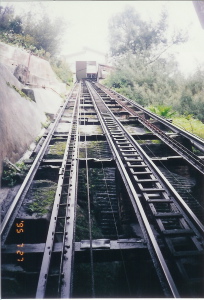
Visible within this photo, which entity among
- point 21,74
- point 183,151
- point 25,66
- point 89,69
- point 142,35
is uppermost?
point 142,35

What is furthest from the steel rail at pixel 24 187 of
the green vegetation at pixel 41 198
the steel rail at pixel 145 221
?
the steel rail at pixel 145 221

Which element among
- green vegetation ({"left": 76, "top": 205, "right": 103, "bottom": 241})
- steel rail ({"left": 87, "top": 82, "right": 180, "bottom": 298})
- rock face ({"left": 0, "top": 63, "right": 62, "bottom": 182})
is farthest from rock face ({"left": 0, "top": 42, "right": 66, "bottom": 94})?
green vegetation ({"left": 76, "top": 205, "right": 103, "bottom": 241})

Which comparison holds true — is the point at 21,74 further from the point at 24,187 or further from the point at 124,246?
the point at 124,246

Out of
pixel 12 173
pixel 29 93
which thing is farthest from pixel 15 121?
pixel 29 93

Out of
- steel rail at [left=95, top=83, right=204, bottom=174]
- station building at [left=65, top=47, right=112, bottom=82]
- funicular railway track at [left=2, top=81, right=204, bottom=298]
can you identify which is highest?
station building at [left=65, top=47, right=112, bottom=82]

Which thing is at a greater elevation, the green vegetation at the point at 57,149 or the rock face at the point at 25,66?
the rock face at the point at 25,66

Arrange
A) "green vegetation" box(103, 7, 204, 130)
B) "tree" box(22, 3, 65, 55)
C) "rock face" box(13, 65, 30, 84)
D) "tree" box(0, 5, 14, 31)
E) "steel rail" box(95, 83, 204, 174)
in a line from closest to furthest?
"steel rail" box(95, 83, 204, 174)
"rock face" box(13, 65, 30, 84)
"green vegetation" box(103, 7, 204, 130)
"tree" box(0, 5, 14, 31)
"tree" box(22, 3, 65, 55)

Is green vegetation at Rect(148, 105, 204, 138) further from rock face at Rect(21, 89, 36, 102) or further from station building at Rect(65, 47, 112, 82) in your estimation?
station building at Rect(65, 47, 112, 82)

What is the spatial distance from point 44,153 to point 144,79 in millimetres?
12053

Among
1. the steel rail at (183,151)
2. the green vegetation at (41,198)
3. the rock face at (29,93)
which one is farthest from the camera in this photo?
the rock face at (29,93)

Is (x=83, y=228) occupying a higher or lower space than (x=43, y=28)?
lower

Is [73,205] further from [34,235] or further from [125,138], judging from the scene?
[125,138]

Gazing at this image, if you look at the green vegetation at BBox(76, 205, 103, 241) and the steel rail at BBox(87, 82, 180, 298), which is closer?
the steel rail at BBox(87, 82, 180, 298)

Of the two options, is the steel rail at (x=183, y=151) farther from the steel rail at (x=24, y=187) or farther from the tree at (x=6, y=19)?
the tree at (x=6, y=19)
